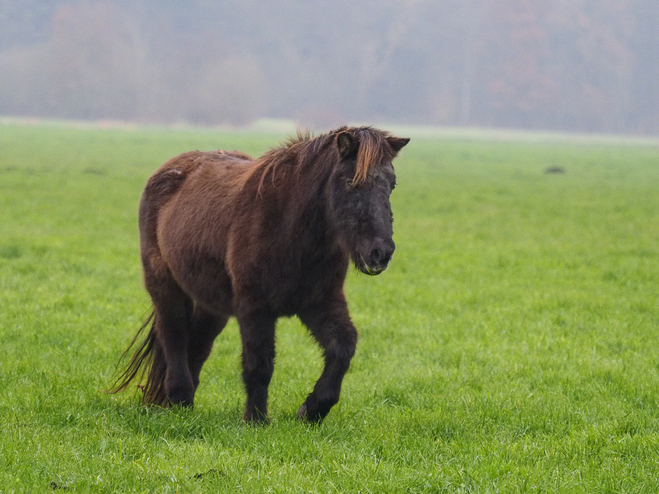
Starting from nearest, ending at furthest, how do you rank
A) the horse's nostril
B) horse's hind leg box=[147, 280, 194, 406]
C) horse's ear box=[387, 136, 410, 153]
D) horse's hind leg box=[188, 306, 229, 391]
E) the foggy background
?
the horse's nostril, horse's ear box=[387, 136, 410, 153], horse's hind leg box=[147, 280, 194, 406], horse's hind leg box=[188, 306, 229, 391], the foggy background

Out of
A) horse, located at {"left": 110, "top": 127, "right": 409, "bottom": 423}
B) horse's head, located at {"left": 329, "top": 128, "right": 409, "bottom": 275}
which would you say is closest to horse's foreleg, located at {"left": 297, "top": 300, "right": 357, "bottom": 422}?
horse, located at {"left": 110, "top": 127, "right": 409, "bottom": 423}

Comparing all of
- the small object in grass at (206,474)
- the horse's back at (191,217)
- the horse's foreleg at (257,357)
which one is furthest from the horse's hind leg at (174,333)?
the small object in grass at (206,474)

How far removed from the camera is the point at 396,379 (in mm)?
6863

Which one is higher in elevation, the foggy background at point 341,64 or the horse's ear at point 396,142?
the foggy background at point 341,64

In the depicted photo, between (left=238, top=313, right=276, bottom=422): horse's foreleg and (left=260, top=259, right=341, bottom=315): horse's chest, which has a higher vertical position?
(left=260, top=259, right=341, bottom=315): horse's chest

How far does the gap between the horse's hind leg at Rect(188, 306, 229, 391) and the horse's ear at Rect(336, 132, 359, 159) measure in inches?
77.2

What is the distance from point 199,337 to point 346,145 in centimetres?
225

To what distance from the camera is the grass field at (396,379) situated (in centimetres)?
442

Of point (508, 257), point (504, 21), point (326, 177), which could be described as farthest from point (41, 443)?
point (504, 21)

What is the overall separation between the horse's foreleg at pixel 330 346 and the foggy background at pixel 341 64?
101494 mm

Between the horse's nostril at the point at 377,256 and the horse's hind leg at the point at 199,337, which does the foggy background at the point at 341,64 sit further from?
the horse's nostril at the point at 377,256

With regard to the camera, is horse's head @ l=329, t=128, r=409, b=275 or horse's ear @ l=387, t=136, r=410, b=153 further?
horse's ear @ l=387, t=136, r=410, b=153

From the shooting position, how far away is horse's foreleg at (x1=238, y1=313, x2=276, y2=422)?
513 centimetres

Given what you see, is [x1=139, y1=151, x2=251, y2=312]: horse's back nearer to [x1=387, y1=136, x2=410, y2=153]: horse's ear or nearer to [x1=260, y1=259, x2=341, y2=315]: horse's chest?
[x1=260, y1=259, x2=341, y2=315]: horse's chest
